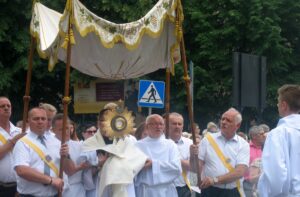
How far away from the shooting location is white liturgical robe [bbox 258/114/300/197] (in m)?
6.44

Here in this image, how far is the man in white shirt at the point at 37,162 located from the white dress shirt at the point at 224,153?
2211mm

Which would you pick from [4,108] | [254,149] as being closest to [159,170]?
[4,108]

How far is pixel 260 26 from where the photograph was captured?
67.6 feet

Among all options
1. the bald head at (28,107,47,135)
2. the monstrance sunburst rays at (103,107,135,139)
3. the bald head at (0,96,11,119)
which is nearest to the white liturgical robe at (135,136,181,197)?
the monstrance sunburst rays at (103,107,135,139)

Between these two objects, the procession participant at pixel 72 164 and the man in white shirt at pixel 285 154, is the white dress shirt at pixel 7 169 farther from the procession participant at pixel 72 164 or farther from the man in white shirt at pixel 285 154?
the man in white shirt at pixel 285 154

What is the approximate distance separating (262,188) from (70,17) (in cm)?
316

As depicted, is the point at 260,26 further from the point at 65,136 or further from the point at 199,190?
the point at 65,136

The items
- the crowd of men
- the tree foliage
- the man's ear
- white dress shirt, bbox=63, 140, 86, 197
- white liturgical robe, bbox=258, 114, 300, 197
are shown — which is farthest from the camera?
the tree foliage

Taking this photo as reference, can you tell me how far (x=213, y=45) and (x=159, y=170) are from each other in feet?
41.2

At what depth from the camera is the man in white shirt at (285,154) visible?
21.2ft

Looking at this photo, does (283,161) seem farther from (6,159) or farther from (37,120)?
(6,159)

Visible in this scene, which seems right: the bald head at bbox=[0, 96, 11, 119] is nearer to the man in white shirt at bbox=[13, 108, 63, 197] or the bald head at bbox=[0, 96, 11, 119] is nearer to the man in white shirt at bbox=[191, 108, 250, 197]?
the man in white shirt at bbox=[13, 108, 63, 197]

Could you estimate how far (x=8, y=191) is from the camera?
8.77 meters

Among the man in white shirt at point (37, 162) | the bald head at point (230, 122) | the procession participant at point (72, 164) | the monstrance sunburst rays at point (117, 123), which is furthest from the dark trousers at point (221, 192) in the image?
the man in white shirt at point (37, 162)
